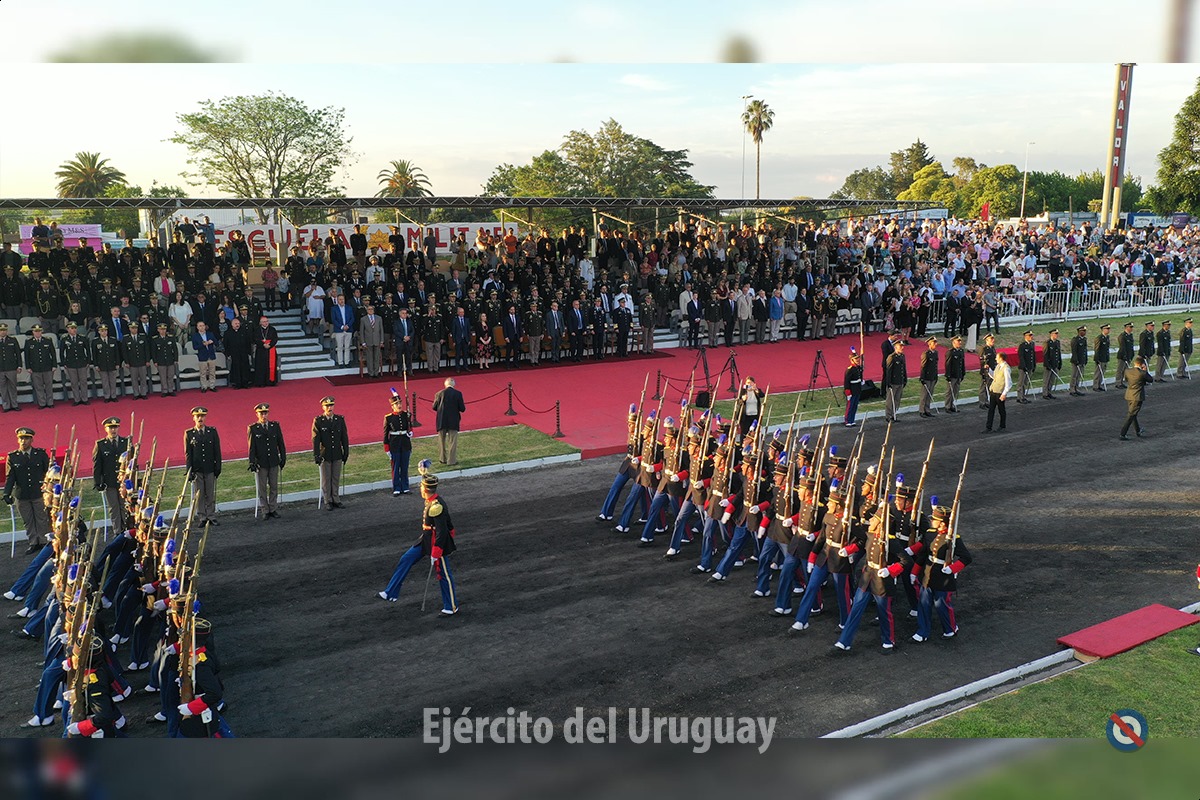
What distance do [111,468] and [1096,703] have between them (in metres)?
14.2

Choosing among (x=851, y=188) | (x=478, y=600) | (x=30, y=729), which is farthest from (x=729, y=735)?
(x=851, y=188)

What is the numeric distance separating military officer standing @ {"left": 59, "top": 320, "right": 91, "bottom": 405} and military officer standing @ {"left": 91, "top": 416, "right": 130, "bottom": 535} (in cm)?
863

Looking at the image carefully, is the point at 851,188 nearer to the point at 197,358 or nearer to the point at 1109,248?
the point at 1109,248

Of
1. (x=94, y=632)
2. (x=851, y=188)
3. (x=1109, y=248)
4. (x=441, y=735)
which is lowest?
(x=441, y=735)

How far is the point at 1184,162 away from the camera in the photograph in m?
38.8

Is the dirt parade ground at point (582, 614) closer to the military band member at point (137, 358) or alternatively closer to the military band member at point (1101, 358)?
the military band member at point (1101, 358)

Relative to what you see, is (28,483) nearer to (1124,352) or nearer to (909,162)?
(1124,352)

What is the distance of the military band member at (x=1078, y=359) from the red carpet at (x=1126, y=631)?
14.3 meters

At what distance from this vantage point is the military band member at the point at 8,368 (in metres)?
21.5

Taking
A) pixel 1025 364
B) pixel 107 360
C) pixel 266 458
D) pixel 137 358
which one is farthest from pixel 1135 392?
pixel 107 360

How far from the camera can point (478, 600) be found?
494 inches

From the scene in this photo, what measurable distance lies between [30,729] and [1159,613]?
13.3 metres

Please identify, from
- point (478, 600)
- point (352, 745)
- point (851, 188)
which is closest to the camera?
point (352, 745)

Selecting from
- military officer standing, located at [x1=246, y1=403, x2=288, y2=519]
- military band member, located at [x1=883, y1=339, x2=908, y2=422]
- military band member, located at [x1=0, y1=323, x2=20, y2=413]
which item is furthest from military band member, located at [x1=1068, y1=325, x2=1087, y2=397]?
military band member, located at [x1=0, y1=323, x2=20, y2=413]
